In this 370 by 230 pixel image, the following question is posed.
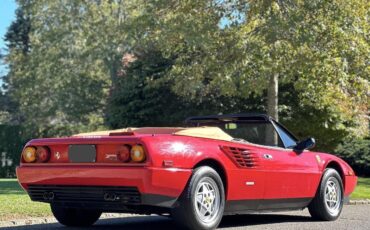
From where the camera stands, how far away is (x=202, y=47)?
49.6ft

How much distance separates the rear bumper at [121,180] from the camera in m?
6.35

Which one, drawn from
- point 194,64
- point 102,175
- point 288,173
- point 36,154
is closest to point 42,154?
point 36,154

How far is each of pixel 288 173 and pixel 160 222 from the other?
1824 millimetres

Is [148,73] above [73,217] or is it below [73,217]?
above

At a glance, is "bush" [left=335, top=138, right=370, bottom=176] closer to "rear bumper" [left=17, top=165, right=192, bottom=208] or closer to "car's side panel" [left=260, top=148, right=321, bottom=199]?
"car's side panel" [left=260, top=148, right=321, bottom=199]

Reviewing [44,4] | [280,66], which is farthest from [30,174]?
[44,4]

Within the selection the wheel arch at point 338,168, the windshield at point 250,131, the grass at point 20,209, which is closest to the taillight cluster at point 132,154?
the windshield at point 250,131

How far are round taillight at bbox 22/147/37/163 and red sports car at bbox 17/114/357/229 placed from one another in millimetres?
11

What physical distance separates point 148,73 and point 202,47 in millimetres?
8747

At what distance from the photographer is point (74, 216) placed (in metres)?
7.78

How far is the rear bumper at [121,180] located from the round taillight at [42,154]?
0.12 meters

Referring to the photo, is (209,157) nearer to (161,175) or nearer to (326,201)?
(161,175)

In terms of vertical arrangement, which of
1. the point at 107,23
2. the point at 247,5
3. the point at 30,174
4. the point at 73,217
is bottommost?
the point at 73,217

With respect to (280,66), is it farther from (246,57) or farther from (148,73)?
(148,73)
